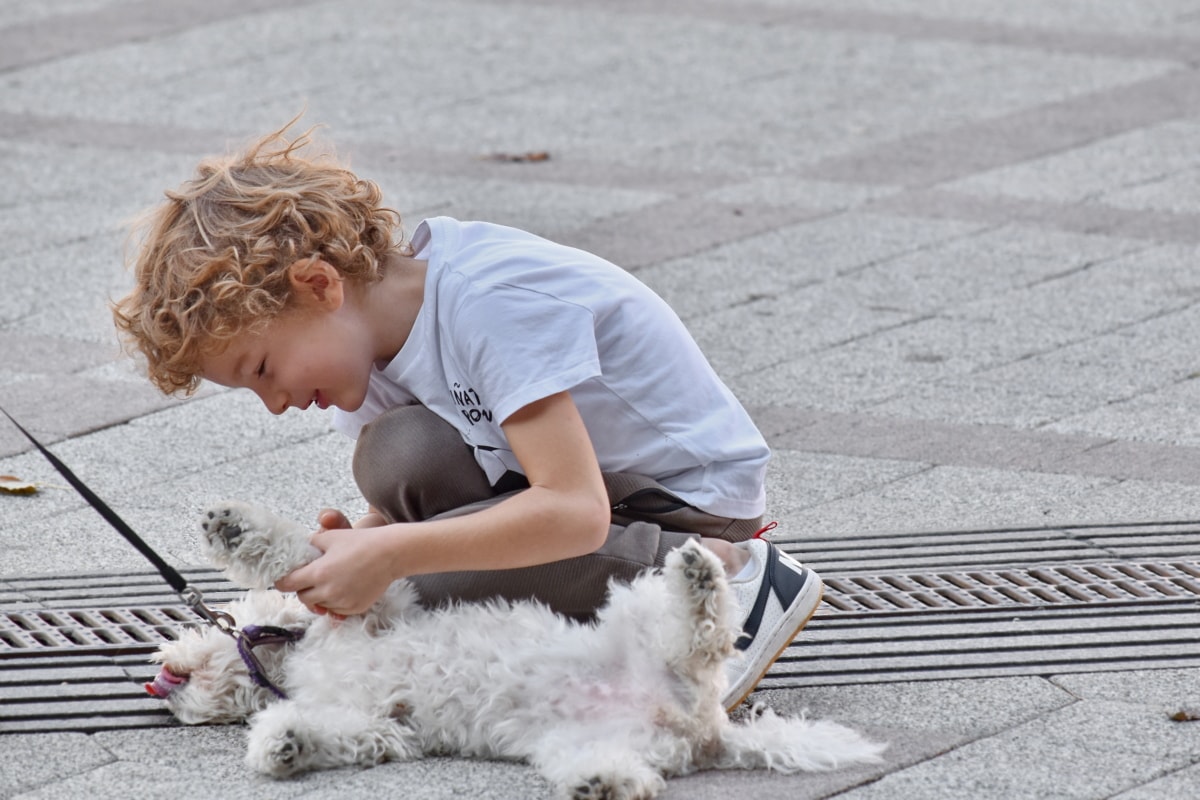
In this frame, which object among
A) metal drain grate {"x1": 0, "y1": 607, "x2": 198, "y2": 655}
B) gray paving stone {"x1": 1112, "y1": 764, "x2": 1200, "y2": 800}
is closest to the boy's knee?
metal drain grate {"x1": 0, "y1": 607, "x2": 198, "y2": 655}

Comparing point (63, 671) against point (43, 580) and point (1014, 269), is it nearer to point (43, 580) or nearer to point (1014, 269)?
point (43, 580)

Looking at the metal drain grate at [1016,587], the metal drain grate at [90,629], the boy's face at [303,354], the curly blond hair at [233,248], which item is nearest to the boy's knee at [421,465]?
the boy's face at [303,354]

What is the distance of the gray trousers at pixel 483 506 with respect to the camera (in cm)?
301

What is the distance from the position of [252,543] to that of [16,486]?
1.71 metres

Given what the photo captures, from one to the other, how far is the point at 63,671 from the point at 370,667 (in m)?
0.76

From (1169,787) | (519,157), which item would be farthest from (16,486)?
(519,157)

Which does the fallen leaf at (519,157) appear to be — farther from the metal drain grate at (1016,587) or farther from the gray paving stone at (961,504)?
the metal drain grate at (1016,587)

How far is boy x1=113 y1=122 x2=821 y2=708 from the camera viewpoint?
280cm

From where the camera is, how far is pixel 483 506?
2977mm

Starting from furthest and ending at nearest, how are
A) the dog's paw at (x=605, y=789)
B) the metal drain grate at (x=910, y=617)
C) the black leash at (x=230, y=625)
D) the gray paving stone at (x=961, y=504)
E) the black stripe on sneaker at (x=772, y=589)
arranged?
the gray paving stone at (x=961, y=504) → the metal drain grate at (x=910, y=617) → the black stripe on sneaker at (x=772, y=589) → the black leash at (x=230, y=625) → the dog's paw at (x=605, y=789)

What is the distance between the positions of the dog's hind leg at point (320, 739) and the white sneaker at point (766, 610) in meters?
0.59

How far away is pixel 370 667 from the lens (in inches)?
114

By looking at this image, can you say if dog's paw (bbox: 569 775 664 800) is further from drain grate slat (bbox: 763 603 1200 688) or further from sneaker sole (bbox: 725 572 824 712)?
drain grate slat (bbox: 763 603 1200 688)

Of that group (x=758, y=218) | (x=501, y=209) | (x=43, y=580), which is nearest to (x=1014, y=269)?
(x=758, y=218)
